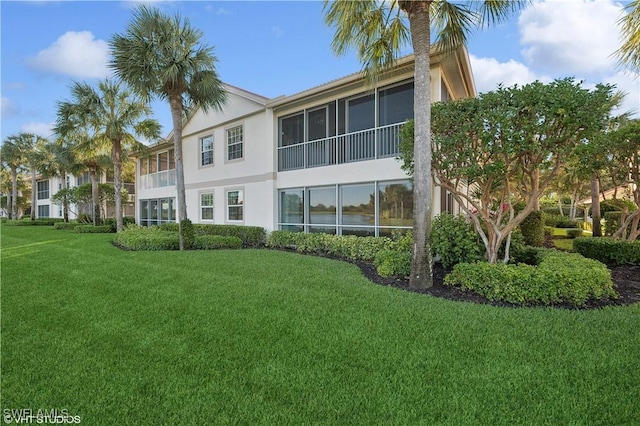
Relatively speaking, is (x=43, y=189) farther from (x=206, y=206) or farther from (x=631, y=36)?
(x=631, y=36)

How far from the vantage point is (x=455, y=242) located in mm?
7848

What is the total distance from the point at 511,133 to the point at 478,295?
10.6ft

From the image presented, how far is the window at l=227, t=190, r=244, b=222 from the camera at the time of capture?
15.7 meters

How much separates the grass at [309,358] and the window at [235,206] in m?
9.45

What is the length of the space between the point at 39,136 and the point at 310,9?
41714mm

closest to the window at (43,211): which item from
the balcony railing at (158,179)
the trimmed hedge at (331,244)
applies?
the balcony railing at (158,179)

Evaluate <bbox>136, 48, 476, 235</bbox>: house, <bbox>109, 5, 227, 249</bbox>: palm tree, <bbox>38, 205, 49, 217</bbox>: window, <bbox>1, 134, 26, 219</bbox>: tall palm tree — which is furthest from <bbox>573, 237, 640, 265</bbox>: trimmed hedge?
<bbox>38, 205, 49, 217</bbox>: window

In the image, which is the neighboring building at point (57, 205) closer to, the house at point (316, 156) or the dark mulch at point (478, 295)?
the house at point (316, 156)

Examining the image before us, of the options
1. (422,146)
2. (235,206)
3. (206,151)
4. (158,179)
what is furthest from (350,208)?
(158,179)

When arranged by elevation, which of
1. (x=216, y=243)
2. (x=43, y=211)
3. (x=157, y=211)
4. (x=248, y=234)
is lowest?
(x=216, y=243)

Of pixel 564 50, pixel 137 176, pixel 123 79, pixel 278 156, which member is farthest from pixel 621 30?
pixel 137 176

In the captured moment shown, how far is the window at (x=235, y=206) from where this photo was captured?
15.7m

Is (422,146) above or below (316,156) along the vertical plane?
below

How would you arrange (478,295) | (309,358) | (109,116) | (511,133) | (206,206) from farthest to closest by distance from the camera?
(109,116) → (206,206) → (511,133) → (478,295) → (309,358)
